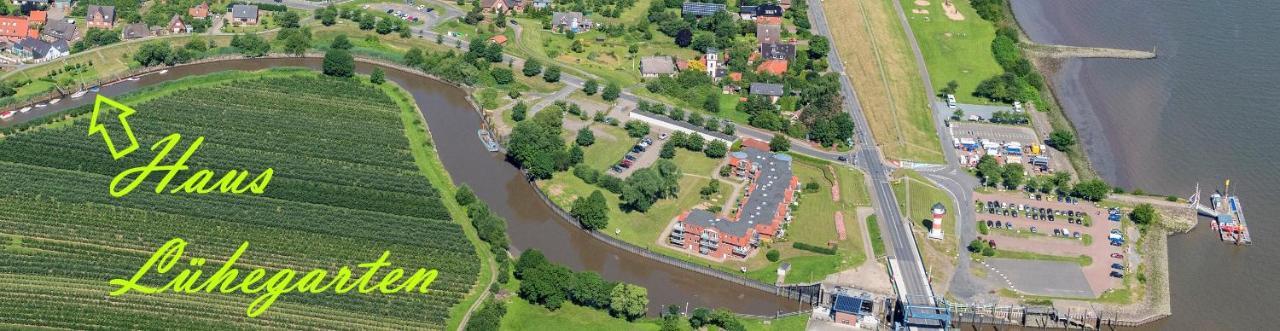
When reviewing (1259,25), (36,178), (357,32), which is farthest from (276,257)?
(1259,25)

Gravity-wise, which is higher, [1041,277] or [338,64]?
[338,64]

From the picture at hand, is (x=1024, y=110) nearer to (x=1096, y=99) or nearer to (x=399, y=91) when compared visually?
(x=1096, y=99)

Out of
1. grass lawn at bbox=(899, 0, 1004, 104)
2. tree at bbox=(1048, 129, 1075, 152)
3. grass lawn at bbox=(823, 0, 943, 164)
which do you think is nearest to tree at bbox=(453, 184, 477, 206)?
grass lawn at bbox=(823, 0, 943, 164)

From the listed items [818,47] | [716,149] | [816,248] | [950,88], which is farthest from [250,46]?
[950,88]

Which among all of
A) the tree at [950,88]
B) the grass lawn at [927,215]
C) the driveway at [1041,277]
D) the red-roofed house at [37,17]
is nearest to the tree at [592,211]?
the grass lawn at [927,215]

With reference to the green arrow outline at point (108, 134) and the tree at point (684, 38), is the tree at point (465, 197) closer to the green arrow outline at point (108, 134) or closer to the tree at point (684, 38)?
the green arrow outline at point (108, 134)

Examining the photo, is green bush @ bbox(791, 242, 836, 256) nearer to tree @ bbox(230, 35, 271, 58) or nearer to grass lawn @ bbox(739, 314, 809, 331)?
grass lawn @ bbox(739, 314, 809, 331)

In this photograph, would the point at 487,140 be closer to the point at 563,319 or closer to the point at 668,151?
the point at 668,151
